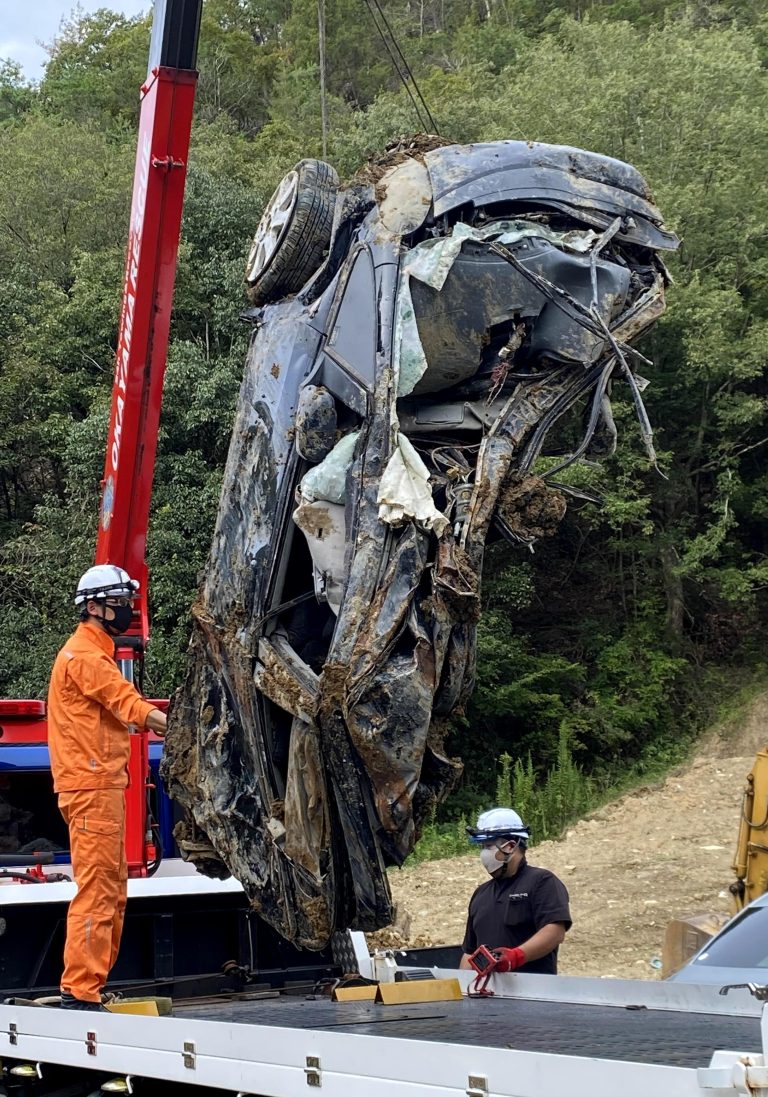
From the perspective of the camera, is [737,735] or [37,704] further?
[737,735]

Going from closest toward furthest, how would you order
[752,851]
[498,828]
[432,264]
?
[432,264] → [498,828] → [752,851]

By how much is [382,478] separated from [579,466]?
13094mm

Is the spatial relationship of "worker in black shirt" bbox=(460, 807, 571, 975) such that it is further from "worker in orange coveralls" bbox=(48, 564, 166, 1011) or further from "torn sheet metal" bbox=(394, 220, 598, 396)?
"torn sheet metal" bbox=(394, 220, 598, 396)

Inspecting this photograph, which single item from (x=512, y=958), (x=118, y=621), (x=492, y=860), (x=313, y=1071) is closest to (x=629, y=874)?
(x=492, y=860)

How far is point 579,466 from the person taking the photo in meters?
17.5

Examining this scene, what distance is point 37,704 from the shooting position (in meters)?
7.19

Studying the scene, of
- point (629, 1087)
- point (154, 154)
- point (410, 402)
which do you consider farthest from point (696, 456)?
point (629, 1087)

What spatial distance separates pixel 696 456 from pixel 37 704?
49.7 feet

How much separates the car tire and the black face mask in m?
1.40

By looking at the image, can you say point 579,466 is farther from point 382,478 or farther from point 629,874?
point 382,478

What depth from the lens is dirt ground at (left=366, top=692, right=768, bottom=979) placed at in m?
12.2

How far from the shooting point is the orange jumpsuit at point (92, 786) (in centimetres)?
493

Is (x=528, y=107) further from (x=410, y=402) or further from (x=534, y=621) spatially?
(x=410, y=402)

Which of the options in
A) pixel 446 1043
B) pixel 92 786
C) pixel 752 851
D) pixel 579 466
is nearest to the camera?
pixel 446 1043
